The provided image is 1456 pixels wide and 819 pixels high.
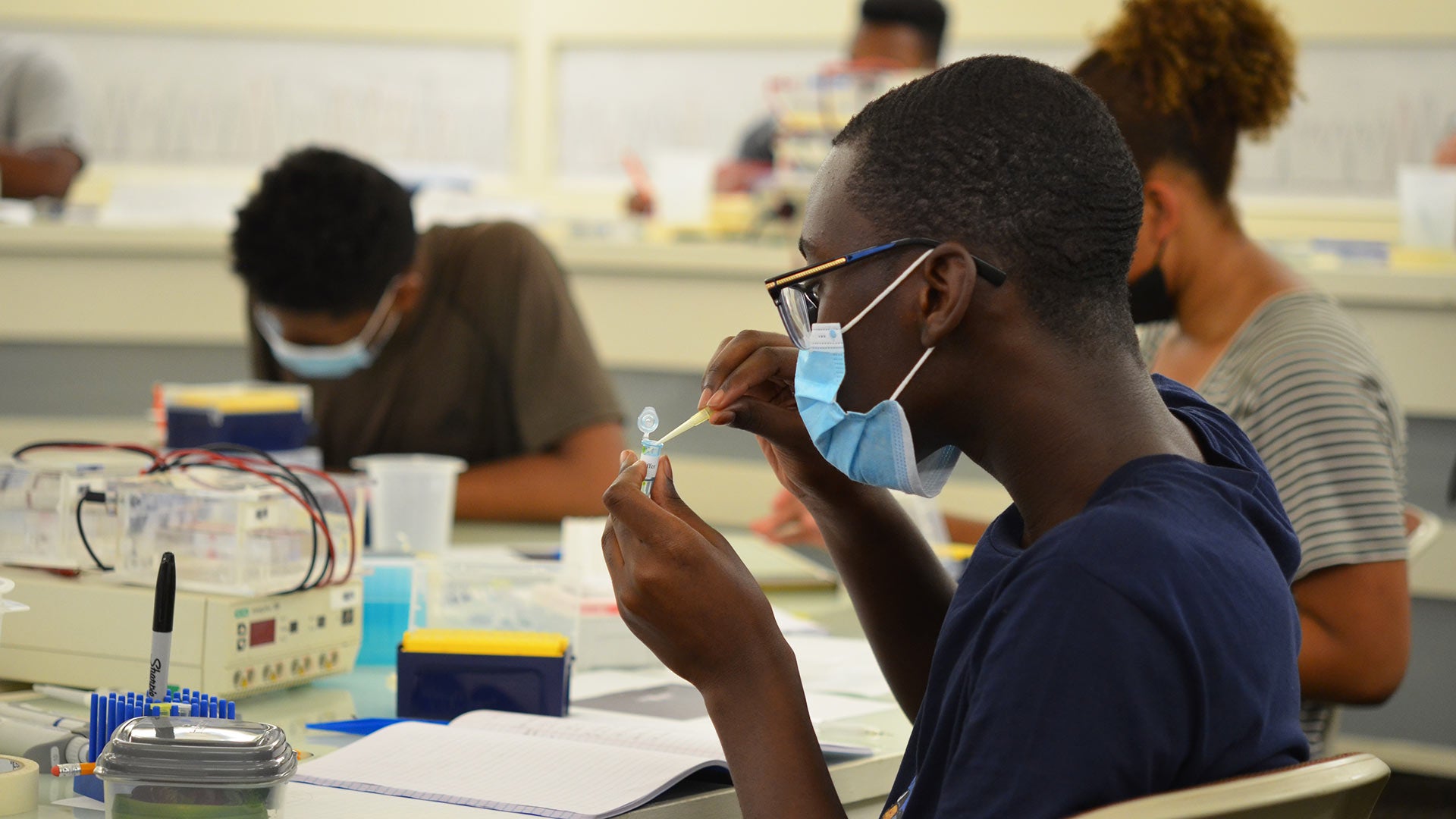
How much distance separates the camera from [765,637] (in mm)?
1073

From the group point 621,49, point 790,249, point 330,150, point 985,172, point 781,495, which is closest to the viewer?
point 985,172

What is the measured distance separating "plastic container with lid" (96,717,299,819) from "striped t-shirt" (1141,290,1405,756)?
1154mm

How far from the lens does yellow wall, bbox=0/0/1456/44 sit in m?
5.20

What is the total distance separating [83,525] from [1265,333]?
1363mm

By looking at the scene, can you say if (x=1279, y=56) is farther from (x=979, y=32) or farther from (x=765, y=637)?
(x=979, y=32)

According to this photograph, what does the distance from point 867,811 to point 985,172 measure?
617mm

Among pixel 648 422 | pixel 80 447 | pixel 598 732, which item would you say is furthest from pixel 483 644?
pixel 80 447

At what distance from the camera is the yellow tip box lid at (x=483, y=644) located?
1.37m

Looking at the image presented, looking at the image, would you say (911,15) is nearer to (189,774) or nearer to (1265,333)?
(1265,333)

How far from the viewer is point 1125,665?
32.8 inches

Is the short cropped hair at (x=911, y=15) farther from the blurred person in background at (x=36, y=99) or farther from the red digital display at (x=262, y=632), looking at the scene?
the red digital display at (x=262, y=632)

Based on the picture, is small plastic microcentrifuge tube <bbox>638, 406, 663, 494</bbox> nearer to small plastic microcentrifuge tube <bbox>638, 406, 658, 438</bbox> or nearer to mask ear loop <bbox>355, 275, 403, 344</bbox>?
small plastic microcentrifuge tube <bbox>638, 406, 658, 438</bbox>

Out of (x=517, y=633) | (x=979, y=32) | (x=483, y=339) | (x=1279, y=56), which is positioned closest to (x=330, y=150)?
(x=483, y=339)

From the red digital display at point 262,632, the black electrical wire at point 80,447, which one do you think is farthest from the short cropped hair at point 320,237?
the red digital display at point 262,632
